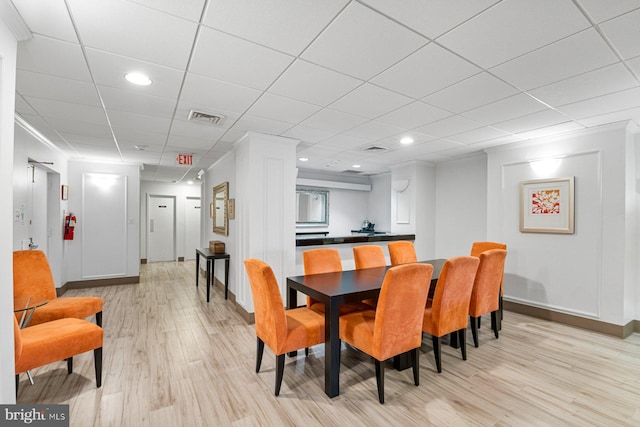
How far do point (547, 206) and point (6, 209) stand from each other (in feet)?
17.8

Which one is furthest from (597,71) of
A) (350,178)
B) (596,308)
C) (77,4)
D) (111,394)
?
(350,178)

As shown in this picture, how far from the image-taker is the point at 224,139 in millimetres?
4176

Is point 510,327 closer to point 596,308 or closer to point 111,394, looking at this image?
point 596,308

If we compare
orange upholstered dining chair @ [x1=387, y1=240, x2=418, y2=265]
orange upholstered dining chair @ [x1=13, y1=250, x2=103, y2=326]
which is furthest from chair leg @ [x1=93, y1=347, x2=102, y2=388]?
orange upholstered dining chair @ [x1=387, y1=240, x2=418, y2=265]

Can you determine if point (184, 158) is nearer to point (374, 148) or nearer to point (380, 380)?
point (374, 148)

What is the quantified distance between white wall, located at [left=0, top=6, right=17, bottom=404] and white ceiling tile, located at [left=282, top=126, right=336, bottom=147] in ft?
8.05

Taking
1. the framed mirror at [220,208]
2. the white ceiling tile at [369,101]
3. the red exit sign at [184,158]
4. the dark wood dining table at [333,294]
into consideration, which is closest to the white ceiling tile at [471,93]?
the white ceiling tile at [369,101]

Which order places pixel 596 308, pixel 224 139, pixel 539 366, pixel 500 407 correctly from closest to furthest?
pixel 500 407 < pixel 539 366 < pixel 596 308 < pixel 224 139

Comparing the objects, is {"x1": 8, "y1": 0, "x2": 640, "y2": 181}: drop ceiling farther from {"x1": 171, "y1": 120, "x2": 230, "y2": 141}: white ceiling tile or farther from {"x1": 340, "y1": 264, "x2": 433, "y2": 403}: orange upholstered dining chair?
{"x1": 340, "y1": 264, "x2": 433, "y2": 403}: orange upholstered dining chair

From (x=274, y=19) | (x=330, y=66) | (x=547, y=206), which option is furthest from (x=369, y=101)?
(x=547, y=206)

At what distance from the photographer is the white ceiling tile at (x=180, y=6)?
1519 millimetres

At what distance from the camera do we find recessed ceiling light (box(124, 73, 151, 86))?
7.48ft

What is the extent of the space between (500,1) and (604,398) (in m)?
2.95

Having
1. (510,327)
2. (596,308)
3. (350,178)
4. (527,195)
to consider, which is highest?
(350,178)
